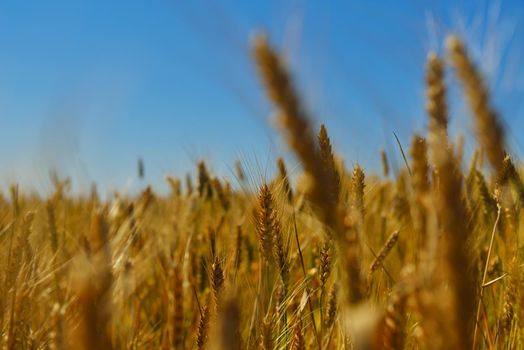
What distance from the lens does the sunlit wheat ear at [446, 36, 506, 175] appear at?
3.32 feet

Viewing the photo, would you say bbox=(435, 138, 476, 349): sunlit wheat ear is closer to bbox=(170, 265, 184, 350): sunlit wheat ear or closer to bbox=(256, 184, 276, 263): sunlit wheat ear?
bbox=(170, 265, 184, 350): sunlit wheat ear

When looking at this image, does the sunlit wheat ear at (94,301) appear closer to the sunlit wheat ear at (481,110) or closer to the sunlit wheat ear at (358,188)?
the sunlit wheat ear at (358,188)

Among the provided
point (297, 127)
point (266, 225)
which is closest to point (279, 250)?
point (266, 225)

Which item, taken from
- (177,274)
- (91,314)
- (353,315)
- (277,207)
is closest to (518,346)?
(277,207)

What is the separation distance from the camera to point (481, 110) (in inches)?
39.7

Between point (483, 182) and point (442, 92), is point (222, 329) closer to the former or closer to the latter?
point (442, 92)

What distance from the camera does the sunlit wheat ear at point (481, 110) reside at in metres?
1.01

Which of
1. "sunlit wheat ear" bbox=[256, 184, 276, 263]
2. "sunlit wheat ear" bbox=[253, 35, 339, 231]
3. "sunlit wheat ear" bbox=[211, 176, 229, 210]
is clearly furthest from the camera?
"sunlit wheat ear" bbox=[211, 176, 229, 210]

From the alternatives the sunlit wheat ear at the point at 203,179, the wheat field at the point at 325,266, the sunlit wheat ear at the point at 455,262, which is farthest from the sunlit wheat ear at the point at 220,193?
the sunlit wheat ear at the point at 455,262

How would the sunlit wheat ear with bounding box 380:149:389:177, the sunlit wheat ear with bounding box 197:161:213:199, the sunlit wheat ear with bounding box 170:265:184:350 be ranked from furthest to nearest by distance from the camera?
the sunlit wheat ear with bounding box 380:149:389:177, the sunlit wheat ear with bounding box 197:161:213:199, the sunlit wheat ear with bounding box 170:265:184:350

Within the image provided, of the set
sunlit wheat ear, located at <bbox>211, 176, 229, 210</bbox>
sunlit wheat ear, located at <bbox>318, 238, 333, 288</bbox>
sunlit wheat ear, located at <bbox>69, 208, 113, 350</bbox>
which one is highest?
sunlit wheat ear, located at <bbox>211, 176, 229, 210</bbox>

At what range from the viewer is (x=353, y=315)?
1.70ft

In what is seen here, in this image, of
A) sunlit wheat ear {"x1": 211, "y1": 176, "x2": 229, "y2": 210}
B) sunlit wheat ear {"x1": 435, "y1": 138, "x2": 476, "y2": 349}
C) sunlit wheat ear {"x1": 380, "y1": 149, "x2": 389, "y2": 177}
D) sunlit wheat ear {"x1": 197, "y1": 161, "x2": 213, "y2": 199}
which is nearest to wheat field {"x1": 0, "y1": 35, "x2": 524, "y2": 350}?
sunlit wheat ear {"x1": 435, "y1": 138, "x2": 476, "y2": 349}

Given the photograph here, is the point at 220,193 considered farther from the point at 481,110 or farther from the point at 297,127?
the point at 297,127
